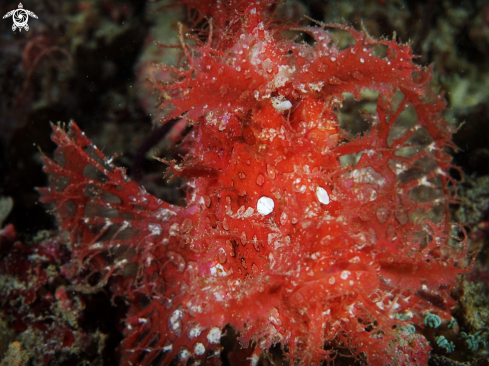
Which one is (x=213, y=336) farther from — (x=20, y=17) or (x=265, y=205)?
(x=20, y=17)

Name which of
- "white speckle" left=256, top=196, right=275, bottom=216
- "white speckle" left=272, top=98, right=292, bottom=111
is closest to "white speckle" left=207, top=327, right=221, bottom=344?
"white speckle" left=256, top=196, right=275, bottom=216

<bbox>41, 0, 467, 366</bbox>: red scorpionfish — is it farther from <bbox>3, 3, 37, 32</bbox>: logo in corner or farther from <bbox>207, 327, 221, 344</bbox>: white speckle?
<bbox>3, 3, 37, 32</bbox>: logo in corner

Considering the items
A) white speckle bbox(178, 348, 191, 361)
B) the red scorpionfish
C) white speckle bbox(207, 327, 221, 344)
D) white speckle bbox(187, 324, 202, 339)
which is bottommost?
white speckle bbox(178, 348, 191, 361)

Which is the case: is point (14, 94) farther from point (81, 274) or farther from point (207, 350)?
point (207, 350)

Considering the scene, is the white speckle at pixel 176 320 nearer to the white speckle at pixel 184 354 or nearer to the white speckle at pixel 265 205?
the white speckle at pixel 184 354

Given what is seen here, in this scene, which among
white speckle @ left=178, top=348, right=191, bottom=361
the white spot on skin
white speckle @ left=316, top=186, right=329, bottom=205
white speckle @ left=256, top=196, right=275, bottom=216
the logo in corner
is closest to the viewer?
white speckle @ left=316, top=186, right=329, bottom=205

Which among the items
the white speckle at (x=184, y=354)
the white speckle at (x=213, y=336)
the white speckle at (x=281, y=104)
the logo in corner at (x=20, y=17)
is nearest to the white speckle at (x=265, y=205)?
the white speckle at (x=281, y=104)

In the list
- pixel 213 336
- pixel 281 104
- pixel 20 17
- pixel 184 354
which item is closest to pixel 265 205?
pixel 281 104
